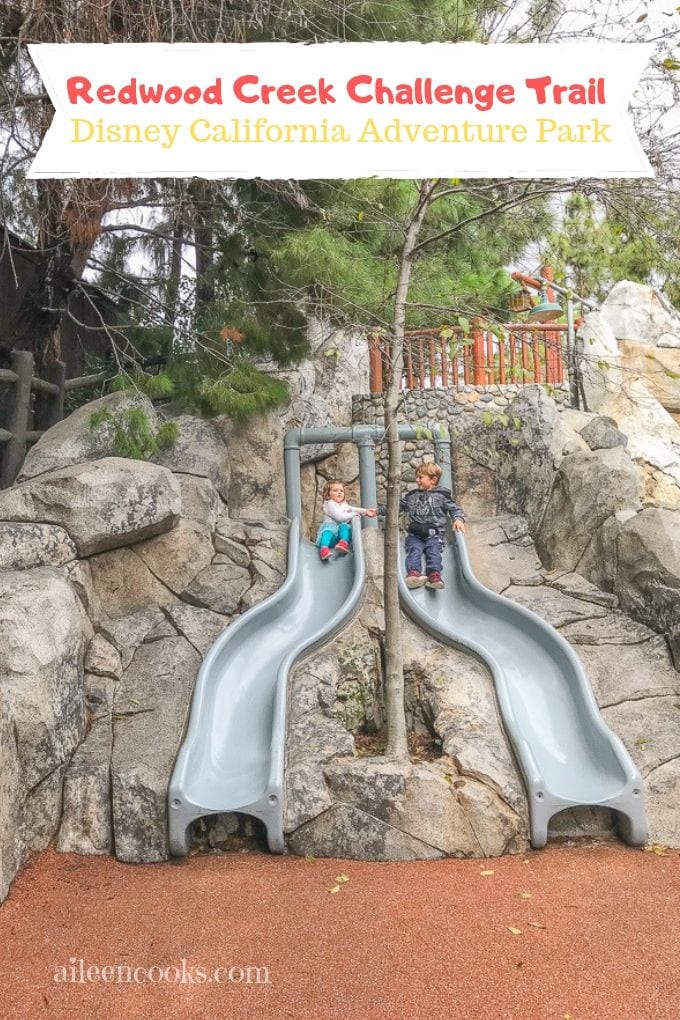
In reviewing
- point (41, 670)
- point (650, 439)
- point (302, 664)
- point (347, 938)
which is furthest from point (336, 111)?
point (650, 439)

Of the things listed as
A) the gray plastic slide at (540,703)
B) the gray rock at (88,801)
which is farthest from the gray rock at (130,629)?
the gray plastic slide at (540,703)

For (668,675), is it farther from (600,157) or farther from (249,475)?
(249,475)

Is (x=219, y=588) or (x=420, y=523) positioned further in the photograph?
(x=420, y=523)

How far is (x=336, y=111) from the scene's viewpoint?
3127 millimetres

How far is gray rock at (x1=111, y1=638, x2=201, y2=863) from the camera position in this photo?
4594 millimetres

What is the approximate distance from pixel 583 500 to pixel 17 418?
569 cm

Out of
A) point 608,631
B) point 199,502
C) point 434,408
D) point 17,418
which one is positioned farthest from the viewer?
point 434,408

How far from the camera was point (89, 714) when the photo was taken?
542cm

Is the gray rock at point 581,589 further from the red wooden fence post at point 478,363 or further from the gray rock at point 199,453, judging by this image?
the red wooden fence post at point 478,363

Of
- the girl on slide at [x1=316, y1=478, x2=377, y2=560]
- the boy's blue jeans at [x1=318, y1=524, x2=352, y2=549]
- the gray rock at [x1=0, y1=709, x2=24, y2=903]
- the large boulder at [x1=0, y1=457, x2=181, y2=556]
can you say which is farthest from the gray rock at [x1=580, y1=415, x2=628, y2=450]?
the gray rock at [x1=0, y1=709, x2=24, y2=903]

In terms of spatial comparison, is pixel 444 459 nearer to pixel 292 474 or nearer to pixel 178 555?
pixel 292 474

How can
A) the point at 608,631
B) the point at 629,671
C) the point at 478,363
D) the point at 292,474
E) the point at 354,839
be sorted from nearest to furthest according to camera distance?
the point at 354,839, the point at 629,671, the point at 608,631, the point at 292,474, the point at 478,363

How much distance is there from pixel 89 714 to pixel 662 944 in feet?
11.8

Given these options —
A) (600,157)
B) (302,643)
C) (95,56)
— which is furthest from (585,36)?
(302,643)
